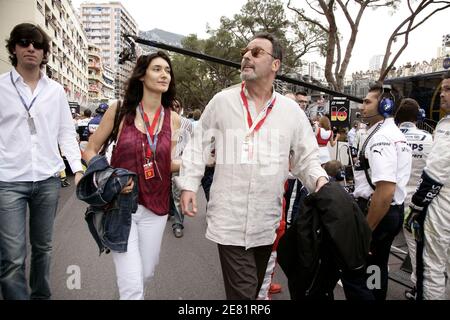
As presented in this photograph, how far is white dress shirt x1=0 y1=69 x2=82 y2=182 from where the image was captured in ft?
8.93

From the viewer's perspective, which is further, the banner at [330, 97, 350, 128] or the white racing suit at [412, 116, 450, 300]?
the banner at [330, 97, 350, 128]

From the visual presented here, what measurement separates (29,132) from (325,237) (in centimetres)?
225

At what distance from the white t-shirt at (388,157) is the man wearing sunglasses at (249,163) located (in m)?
0.63

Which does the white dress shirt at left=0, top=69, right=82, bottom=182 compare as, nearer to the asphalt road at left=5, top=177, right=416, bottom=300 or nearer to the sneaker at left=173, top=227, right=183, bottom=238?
the asphalt road at left=5, top=177, right=416, bottom=300

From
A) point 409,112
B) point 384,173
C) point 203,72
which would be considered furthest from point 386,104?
point 203,72

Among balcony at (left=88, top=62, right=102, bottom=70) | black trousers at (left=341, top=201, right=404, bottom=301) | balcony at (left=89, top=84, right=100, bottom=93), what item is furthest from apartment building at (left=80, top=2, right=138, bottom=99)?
black trousers at (left=341, top=201, right=404, bottom=301)

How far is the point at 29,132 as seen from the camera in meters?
2.79

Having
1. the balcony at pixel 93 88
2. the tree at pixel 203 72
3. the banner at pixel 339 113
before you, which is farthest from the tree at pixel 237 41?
the balcony at pixel 93 88

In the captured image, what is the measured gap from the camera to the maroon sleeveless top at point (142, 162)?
262 centimetres

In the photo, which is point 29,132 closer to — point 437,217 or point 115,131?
point 115,131

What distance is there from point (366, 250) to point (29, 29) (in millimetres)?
2841

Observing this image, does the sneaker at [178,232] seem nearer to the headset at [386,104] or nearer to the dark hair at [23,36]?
the dark hair at [23,36]

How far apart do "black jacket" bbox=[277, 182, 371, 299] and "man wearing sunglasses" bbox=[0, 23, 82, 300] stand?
5.41ft
